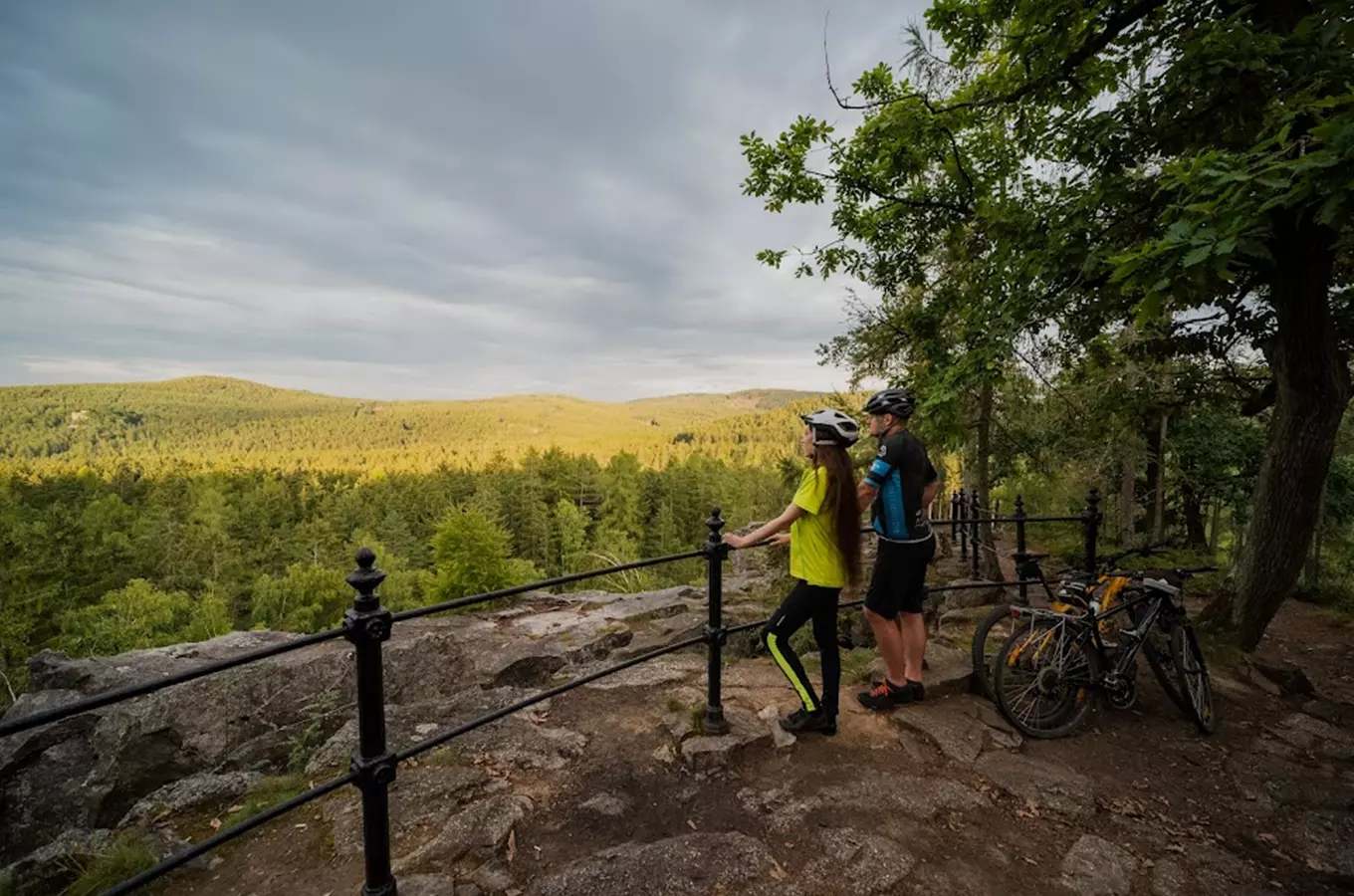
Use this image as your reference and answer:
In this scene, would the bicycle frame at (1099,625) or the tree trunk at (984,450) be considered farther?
the tree trunk at (984,450)

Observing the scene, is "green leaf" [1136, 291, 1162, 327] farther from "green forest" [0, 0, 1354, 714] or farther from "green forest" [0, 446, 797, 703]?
"green forest" [0, 446, 797, 703]

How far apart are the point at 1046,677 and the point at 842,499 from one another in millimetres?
2294

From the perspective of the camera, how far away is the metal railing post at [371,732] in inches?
95.3

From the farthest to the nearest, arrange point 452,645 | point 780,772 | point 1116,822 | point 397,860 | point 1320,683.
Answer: point 452,645 → point 1320,683 → point 780,772 → point 1116,822 → point 397,860

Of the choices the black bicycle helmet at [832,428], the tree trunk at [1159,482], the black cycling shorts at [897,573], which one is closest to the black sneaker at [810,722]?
the black cycling shorts at [897,573]

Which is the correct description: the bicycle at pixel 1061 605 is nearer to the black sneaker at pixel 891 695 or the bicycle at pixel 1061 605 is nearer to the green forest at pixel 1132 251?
the black sneaker at pixel 891 695

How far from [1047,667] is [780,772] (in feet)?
7.20

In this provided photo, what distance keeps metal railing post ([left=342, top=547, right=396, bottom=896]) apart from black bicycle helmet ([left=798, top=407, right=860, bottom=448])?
101 inches

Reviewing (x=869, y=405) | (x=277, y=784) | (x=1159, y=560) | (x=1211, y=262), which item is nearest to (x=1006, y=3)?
A: (x=1211, y=262)

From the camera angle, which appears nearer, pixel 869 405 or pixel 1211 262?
pixel 1211 262

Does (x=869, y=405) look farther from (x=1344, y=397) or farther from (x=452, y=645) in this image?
(x=452, y=645)

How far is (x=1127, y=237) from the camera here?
17.4 ft

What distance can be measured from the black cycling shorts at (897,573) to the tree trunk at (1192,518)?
15.1 m

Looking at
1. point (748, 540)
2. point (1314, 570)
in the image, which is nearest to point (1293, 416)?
point (748, 540)
